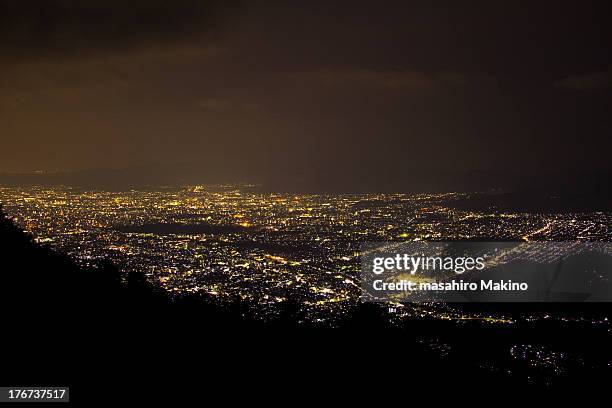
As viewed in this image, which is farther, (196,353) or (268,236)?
(268,236)

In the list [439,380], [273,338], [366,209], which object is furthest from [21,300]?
[366,209]

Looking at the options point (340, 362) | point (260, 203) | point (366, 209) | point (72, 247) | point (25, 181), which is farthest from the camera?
point (25, 181)

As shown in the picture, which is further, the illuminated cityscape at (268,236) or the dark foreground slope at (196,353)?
the illuminated cityscape at (268,236)

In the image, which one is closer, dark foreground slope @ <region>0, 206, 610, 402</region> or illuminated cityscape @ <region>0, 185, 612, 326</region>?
dark foreground slope @ <region>0, 206, 610, 402</region>

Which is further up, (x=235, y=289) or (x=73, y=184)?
(x=73, y=184)

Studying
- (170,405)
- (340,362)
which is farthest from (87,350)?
(340,362)

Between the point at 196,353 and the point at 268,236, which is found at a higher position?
the point at 268,236

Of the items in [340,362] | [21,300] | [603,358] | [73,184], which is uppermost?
[73,184]

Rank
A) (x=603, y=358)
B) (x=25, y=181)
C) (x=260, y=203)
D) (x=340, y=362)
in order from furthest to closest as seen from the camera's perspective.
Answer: (x=25, y=181) → (x=260, y=203) → (x=603, y=358) → (x=340, y=362)

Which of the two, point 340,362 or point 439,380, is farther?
point 340,362

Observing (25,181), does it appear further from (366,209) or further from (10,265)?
(10,265)
